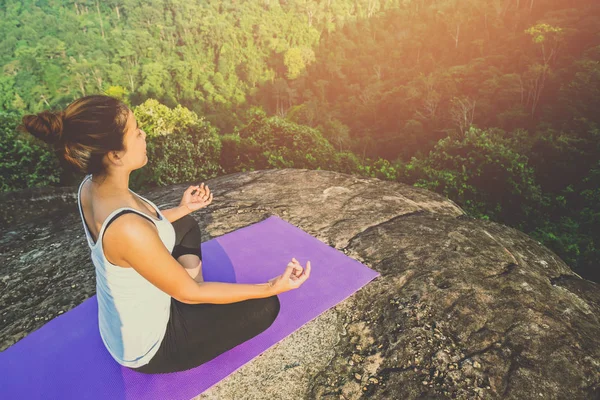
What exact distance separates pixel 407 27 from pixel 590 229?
51841 mm

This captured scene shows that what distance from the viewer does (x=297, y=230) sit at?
11.1ft

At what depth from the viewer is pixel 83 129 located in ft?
4.62

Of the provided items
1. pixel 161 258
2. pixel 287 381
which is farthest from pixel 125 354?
pixel 287 381

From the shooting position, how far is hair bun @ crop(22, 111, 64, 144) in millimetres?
1409

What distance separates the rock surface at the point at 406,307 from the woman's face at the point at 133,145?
4.04 ft

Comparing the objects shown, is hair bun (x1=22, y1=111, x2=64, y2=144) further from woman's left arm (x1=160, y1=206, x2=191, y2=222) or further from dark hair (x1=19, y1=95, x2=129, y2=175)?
woman's left arm (x1=160, y1=206, x2=191, y2=222)

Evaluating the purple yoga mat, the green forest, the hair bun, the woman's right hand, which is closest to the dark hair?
the hair bun

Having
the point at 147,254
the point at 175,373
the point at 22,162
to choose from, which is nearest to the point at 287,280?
the point at 147,254

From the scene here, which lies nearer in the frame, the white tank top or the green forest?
the white tank top

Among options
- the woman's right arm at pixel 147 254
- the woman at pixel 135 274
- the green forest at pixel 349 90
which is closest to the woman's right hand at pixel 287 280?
the woman at pixel 135 274

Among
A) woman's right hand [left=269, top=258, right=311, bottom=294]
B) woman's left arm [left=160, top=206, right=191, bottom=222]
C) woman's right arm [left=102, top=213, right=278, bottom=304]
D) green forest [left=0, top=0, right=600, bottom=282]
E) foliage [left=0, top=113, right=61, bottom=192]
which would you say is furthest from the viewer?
green forest [left=0, top=0, right=600, bottom=282]

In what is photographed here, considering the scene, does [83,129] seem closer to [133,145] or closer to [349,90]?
[133,145]

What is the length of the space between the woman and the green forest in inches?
86.7

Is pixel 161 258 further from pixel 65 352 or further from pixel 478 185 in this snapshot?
pixel 478 185
